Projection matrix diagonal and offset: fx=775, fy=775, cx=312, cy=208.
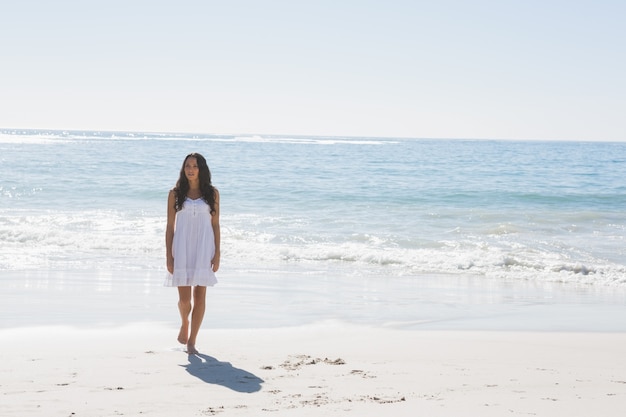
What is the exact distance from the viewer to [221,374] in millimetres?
5816

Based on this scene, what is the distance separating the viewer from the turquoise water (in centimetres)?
1327

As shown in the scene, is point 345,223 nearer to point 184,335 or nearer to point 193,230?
point 184,335

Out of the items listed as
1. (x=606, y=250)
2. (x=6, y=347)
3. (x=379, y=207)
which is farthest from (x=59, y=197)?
(x=6, y=347)

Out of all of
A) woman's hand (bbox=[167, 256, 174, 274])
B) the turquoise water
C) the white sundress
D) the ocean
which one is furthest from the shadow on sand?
the turquoise water

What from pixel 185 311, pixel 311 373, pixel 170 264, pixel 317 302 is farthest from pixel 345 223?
pixel 311 373

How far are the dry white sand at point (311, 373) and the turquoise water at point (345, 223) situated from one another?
4949 mm

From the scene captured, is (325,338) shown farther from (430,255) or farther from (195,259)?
(430,255)

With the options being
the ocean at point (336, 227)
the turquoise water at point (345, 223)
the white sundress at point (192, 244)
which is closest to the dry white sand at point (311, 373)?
the white sundress at point (192, 244)

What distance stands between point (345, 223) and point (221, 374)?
44.9 feet

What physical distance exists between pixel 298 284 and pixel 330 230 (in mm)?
7112

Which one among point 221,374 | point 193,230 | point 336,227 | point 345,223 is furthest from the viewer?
point 345,223

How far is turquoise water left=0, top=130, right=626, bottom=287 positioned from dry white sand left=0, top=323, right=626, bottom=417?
495 centimetres

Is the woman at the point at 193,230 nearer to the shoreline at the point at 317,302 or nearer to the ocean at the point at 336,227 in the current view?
the shoreline at the point at 317,302

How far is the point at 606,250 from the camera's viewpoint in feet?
50.7
